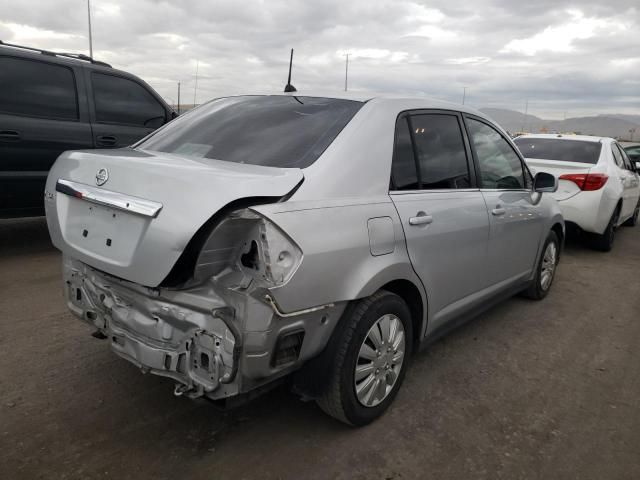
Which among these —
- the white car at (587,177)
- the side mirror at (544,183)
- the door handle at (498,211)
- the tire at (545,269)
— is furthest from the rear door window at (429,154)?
the white car at (587,177)

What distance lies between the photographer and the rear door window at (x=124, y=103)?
567 cm

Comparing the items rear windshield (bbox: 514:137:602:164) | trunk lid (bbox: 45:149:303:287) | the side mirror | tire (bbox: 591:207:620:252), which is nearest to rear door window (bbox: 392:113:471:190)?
trunk lid (bbox: 45:149:303:287)

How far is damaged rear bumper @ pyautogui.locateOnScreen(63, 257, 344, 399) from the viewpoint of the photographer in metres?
1.99

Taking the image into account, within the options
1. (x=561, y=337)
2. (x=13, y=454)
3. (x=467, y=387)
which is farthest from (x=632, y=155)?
(x=13, y=454)

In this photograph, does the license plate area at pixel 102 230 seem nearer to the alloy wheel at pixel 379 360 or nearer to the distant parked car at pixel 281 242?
the distant parked car at pixel 281 242

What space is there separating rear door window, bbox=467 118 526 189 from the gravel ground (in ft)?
3.84

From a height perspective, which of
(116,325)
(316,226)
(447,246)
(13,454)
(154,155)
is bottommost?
(13,454)

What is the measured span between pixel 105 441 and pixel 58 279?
2605 mm

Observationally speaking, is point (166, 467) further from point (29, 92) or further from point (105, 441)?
point (29, 92)

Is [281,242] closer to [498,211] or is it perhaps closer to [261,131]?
[261,131]

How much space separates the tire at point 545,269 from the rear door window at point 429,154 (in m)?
1.68

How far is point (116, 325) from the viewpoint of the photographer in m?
2.35

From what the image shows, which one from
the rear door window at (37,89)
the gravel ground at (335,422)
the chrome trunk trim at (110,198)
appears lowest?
the gravel ground at (335,422)

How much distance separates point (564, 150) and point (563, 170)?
568 mm
